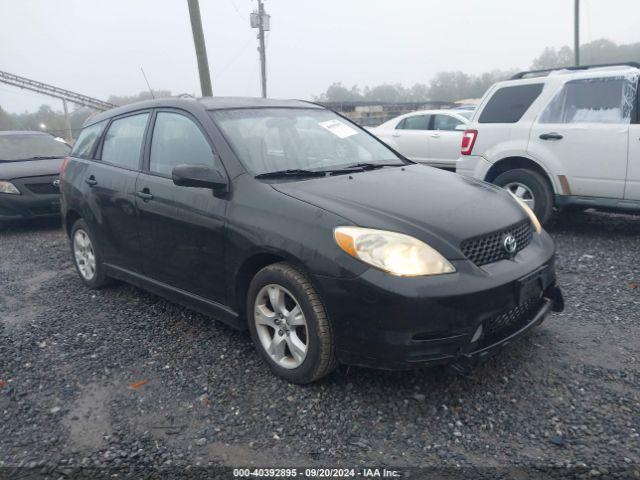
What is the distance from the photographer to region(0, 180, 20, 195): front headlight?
25.2ft

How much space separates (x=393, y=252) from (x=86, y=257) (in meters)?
3.48

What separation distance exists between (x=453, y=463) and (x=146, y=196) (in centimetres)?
273

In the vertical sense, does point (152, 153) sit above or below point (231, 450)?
above

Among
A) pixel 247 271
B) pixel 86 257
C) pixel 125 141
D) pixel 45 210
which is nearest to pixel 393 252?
pixel 247 271

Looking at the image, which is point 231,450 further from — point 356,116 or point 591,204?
point 356,116

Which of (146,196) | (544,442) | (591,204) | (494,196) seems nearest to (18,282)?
(146,196)

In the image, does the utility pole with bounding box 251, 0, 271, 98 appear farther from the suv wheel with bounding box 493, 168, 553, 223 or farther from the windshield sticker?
the windshield sticker

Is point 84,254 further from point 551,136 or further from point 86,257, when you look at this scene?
point 551,136

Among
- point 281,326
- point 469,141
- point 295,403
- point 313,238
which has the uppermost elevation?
point 469,141

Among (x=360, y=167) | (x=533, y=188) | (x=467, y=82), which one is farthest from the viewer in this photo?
(x=467, y=82)

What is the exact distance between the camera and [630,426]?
2.63 meters

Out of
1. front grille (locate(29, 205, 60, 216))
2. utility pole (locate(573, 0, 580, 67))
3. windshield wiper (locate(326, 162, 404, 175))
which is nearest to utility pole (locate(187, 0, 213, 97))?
front grille (locate(29, 205, 60, 216))

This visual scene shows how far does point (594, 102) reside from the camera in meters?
5.99

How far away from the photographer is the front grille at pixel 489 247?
2855 millimetres
